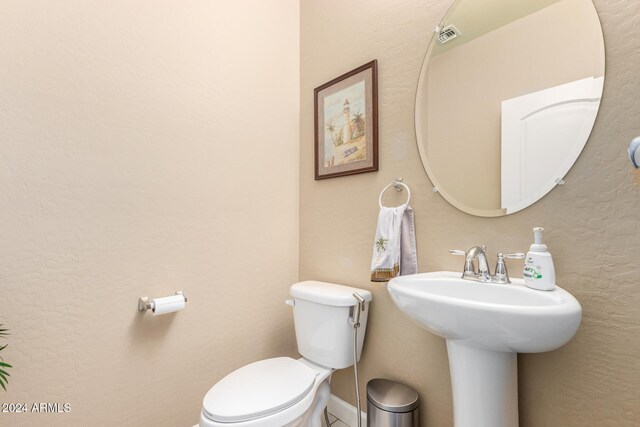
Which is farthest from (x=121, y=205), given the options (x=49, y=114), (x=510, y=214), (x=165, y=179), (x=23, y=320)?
(x=510, y=214)

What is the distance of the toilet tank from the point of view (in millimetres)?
1339

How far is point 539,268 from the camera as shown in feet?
2.82

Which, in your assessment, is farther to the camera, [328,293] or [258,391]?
[328,293]

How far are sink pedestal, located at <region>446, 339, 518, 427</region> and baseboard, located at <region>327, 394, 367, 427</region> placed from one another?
71 centimetres

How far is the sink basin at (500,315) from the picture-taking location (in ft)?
2.26

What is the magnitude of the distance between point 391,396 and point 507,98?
3.99 ft

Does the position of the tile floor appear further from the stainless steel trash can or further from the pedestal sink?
the pedestal sink

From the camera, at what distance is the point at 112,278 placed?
119 centimetres

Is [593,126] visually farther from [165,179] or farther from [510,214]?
[165,179]

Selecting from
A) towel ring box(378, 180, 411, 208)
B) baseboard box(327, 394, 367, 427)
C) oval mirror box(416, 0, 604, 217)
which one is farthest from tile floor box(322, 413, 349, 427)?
oval mirror box(416, 0, 604, 217)

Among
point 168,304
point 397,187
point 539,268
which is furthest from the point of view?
point 397,187

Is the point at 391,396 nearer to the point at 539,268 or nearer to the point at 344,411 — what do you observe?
the point at 344,411

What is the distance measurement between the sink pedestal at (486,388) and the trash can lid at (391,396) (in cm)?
25

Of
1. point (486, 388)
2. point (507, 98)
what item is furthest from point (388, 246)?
point (507, 98)
